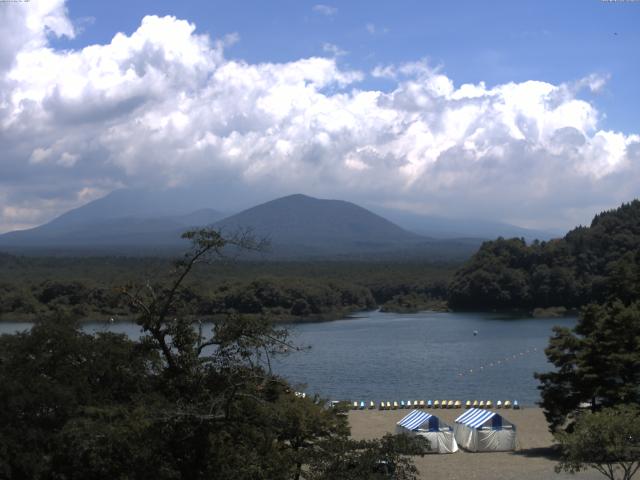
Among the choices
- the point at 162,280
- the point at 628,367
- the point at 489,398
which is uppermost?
the point at 162,280

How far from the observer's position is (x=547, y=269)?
67.9 metres

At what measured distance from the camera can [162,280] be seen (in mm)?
10398

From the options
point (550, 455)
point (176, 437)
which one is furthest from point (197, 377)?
point (550, 455)

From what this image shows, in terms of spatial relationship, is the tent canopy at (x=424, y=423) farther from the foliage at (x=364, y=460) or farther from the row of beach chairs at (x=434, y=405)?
the foliage at (x=364, y=460)

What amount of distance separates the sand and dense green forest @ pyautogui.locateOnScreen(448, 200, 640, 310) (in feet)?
142

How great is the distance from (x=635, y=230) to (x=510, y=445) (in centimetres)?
5787

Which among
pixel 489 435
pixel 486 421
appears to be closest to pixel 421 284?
pixel 486 421

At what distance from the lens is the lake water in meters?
31.0

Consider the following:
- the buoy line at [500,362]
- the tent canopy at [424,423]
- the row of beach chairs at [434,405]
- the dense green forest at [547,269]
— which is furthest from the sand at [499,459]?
the dense green forest at [547,269]

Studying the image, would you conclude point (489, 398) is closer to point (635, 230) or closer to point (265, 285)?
point (265, 285)

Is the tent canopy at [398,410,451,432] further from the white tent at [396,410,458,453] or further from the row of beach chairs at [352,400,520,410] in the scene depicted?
the row of beach chairs at [352,400,520,410]

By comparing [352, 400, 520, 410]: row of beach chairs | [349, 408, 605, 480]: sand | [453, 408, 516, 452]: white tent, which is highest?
[453, 408, 516, 452]: white tent

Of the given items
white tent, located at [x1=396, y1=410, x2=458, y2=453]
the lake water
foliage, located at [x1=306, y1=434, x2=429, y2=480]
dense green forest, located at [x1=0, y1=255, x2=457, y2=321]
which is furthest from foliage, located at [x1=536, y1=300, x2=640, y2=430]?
dense green forest, located at [x1=0, y1=255, x2=457, y2=321]

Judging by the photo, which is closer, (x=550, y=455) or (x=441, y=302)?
(x=550, y=455)
